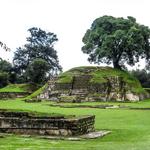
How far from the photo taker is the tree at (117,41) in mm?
53344

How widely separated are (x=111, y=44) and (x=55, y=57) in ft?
100

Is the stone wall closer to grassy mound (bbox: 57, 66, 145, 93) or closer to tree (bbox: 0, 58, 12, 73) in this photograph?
grassy mound (bbox: 57, 66, 145, 93)

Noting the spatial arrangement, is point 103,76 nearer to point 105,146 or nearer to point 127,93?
point 127,93

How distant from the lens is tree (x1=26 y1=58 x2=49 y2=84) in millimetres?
61603

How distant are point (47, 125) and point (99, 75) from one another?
37636 millimetres

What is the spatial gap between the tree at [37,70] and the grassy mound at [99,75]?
7.32 metres

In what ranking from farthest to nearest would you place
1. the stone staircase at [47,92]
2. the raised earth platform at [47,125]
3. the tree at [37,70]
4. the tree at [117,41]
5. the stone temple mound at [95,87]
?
the tree at [37,70]
the tree at [117,41]
the stone staircase at [47,92]
the stone temple mound at [95,87]
the raised earth platform at [47,125]

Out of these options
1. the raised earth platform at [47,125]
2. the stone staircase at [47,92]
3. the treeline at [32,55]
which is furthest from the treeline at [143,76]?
the raised earth platform at [47,125]

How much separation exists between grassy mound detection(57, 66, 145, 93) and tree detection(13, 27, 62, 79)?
25.9 metres

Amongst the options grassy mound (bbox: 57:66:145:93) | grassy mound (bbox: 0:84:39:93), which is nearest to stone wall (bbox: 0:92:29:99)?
grassy mound (bbox: 0:84:39:93)

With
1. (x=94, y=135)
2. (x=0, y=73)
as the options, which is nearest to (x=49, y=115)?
(x=94, y=135)

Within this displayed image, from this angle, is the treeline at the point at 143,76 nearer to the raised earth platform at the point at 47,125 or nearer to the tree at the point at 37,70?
the tree at the point at 37,70

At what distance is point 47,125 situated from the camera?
14680 millimetres

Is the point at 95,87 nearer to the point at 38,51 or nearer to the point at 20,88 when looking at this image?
the point at 20,88
